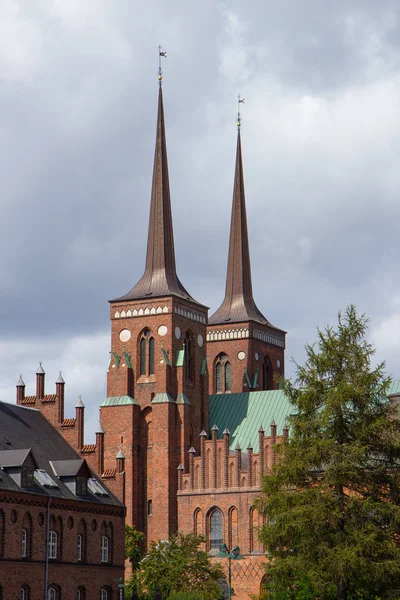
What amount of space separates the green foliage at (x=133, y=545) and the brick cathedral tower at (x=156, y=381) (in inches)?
146

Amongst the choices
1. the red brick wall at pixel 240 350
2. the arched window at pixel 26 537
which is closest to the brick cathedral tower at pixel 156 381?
the red brick wall at pixel 240 350

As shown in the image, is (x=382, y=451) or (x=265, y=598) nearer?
(x=382, y=451)

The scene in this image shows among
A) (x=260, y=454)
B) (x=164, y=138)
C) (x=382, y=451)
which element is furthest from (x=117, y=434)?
(x=382, y=451)

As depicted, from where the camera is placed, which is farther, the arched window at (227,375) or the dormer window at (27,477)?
the arched window at (227,375)

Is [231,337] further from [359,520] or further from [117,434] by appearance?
[359,520]

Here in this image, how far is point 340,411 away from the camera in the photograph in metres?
55.8

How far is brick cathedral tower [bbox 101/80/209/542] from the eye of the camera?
93562 millimetres

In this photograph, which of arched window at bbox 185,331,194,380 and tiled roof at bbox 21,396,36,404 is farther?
arched window at bbox 185,331,194,380

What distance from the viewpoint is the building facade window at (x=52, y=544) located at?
67.8m

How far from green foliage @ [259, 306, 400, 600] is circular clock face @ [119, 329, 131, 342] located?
4095 cm

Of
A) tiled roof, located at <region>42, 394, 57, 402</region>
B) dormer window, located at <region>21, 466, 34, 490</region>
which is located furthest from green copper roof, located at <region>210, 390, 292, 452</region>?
dormer window, located at <region>21, 466, 34, 490</region>

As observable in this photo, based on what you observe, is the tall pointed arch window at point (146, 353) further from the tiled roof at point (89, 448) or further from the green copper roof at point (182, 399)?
the tiled roof at point (89, 448)

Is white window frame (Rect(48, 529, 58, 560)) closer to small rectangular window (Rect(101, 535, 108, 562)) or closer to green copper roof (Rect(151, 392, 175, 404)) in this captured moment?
small rectangular window (Rect(101, 535, 108, 562))

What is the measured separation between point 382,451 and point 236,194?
6276cm
